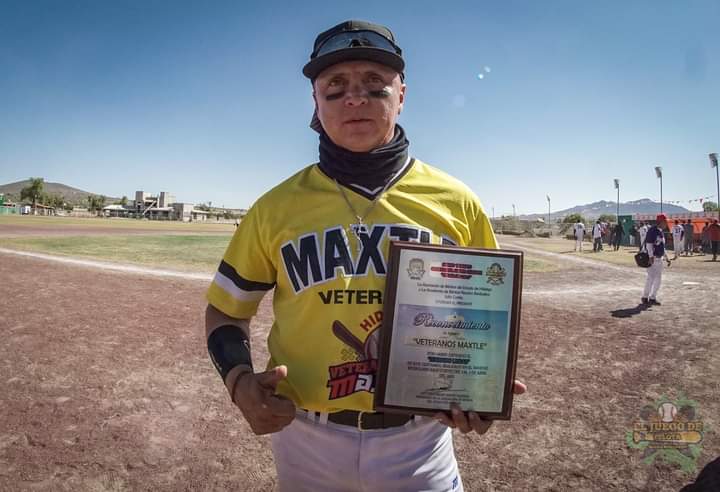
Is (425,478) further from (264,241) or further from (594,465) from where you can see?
(594,465)

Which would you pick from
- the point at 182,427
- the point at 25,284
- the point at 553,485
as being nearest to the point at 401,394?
the point at 553,485

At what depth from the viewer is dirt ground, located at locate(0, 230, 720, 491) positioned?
3.38 metres

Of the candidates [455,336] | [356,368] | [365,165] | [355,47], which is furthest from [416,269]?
[355,47]

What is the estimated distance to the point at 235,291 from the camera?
180cm

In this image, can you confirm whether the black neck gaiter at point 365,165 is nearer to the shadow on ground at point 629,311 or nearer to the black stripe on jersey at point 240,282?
the black stripe on jersey at point 240,282

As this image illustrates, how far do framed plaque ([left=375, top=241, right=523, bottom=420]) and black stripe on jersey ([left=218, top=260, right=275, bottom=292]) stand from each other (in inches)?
27.7

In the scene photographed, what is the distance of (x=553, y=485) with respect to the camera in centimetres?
329

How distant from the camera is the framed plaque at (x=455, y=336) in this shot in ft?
4.57

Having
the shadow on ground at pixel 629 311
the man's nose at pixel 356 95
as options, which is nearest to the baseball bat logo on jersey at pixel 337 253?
the man's nose at pixel 356 95

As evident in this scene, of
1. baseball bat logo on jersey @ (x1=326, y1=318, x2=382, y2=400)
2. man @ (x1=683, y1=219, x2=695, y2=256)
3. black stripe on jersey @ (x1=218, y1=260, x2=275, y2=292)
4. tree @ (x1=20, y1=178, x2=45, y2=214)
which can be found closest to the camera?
baseball bat logo on jersey @ (x1=326, y1=318, x2=382, y2=400)

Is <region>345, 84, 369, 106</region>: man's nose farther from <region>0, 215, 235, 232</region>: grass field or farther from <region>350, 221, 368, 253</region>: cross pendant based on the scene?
<region>0, 215, 235, 232</region>: grass field

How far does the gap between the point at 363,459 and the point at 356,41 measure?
169 centimetres

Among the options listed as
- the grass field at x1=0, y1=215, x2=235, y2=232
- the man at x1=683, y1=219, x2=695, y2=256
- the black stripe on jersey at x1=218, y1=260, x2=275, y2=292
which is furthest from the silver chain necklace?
the grass field at x1=0, y1=215, x2=235, y2=232

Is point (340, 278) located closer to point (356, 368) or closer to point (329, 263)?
point (329, 263)
